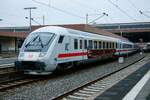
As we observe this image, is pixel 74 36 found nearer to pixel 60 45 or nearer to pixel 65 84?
pixel 60 45

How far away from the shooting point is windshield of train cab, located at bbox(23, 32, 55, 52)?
17.3 m

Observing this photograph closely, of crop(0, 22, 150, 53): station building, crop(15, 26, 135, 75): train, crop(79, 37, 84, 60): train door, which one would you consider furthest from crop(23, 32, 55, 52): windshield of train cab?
crop(0, 22, 150, 53): station building

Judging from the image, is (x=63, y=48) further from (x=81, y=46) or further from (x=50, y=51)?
(x=81, y=46)

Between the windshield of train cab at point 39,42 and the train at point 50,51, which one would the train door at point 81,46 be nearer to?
the train at point 50,51

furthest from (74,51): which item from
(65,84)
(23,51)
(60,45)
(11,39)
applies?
(11,39)

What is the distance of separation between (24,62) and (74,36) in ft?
14.8

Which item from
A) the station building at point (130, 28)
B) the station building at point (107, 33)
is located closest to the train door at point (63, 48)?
the station building at point (107, 33)

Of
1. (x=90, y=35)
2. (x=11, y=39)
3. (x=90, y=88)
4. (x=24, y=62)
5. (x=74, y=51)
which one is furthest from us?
(x=11, y=39)

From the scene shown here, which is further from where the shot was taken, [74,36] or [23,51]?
[74,36]

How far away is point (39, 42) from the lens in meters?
17.7

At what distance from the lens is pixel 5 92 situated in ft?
40.5

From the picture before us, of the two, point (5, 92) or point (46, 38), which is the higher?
point (46, 38)

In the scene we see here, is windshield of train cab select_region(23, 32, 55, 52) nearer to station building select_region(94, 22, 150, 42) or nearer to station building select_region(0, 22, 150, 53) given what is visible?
station building select_region(0, 22, 150, 53)

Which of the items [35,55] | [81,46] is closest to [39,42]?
[35,55]
